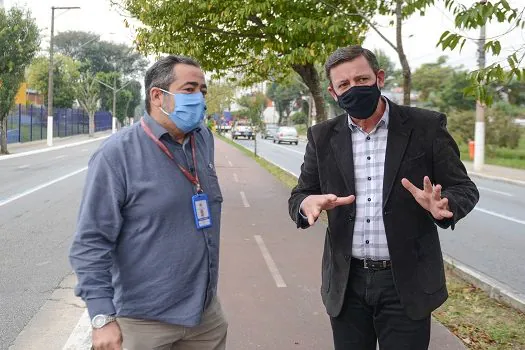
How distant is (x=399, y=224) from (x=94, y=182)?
4.14 ft

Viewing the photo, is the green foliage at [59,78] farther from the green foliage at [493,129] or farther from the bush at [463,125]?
the green foliage at [493,129]

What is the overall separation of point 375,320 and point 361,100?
98 cm

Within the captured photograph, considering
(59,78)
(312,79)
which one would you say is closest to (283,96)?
(59,78)

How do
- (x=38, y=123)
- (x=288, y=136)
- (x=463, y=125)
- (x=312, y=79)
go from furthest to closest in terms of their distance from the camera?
(x=288, y=136)
(x=38, y=123)
(x=463, y=125)
(x=312, y=79)

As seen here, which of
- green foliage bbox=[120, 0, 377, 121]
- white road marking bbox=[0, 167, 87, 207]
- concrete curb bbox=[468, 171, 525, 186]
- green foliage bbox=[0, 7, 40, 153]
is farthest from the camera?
green foliage bbox=[0, 7, 40, 153]

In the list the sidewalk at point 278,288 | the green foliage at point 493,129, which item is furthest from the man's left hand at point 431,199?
the green foliage at point 493,129

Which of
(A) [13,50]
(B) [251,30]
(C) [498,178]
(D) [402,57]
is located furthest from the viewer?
(A) [13,50]

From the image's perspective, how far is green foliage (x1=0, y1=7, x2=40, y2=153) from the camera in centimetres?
2475

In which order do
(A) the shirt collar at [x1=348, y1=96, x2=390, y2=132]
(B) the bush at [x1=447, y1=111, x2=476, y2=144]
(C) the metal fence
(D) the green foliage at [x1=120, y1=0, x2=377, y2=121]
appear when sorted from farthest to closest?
(C) the metal fence
(B) the bush at [x1=447, y1=111, x2=476, y2=144]
(D) the green foliage at [x1=120, y1=0, x2=377, y2=121]
(A) the shirt collar at [x1=348, y1=96, x2=390, y2=132]

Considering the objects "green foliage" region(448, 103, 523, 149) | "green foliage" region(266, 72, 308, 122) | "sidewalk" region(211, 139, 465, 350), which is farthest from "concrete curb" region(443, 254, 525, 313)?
"green foliage" region(266, 72, 308, 122)

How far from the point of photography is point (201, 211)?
2369 mm

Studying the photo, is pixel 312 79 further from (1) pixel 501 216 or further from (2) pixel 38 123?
(2) pixel 38 123

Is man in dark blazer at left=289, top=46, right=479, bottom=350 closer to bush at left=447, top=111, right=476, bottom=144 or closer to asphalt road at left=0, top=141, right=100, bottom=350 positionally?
asphalt road at left=0, top=141, right=100, bottom=350

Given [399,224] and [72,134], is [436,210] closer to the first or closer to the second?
[399,224]
